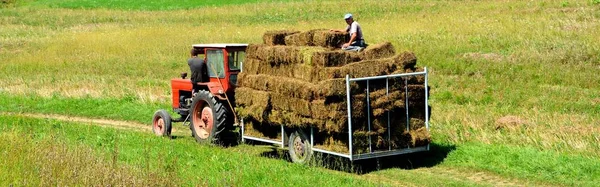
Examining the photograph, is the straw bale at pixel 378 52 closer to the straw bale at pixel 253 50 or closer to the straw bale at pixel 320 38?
the straw bale at pixel 320 38

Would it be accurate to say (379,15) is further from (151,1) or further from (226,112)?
(226,112)

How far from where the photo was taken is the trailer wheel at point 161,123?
19609mm

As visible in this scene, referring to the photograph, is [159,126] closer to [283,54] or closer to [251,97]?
[251,97]

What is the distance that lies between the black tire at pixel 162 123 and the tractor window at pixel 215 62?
6.57ft

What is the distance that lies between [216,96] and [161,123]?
2885mm

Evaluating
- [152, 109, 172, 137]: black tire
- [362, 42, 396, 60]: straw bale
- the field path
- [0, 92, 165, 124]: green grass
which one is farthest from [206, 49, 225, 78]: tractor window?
[0, 92, 165, 124]: green grass

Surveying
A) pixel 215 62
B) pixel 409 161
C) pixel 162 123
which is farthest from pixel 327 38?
pixel 162 123

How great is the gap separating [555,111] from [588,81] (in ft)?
14.7

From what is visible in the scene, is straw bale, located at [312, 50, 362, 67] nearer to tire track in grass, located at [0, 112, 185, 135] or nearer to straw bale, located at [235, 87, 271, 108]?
straw bale, located at [235, 87, 271, 108]

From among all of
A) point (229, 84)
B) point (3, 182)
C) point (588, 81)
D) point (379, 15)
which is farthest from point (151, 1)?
point (3, 182)

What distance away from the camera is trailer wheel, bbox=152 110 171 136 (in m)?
19.6

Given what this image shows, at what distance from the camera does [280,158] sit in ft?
55.7

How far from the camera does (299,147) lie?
52.2ft

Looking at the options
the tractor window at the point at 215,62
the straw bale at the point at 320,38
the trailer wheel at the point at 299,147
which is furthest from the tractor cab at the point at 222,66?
the trailer wheel at the point at 299,147
